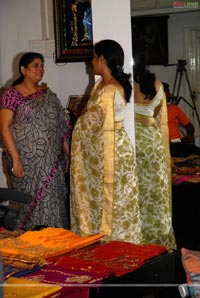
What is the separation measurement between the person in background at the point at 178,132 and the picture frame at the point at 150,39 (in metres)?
0.21

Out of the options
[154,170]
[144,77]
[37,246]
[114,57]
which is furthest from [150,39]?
[37,246]

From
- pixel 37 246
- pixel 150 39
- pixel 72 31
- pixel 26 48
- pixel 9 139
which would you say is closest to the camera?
pixel 37 246

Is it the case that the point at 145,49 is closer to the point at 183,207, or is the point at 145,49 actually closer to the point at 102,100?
the point at 102,100

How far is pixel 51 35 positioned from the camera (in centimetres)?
577

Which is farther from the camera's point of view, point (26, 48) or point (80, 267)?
point (26, 48)

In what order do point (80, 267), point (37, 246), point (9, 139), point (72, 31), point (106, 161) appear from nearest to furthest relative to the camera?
point (80, 267) → point (37, 246) → point (106, 161) → point (9, 139) → point (72, 31)

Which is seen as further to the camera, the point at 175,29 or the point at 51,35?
the point at 51,35

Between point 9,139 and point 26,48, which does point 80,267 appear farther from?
point 26,48

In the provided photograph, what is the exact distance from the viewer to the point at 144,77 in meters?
4.83

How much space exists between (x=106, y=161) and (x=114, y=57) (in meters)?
0.68

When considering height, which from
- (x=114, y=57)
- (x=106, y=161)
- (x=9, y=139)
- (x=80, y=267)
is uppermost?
(x=114, y=57)

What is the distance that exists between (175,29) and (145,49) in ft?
0.83

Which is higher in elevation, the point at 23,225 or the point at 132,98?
the point at 132,98

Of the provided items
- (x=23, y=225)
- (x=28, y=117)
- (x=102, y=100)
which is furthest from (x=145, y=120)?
(x=23, y=225)
